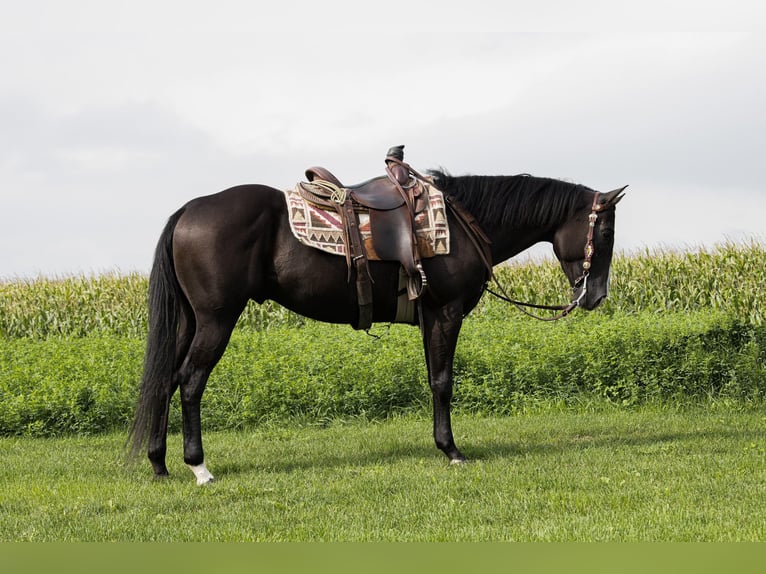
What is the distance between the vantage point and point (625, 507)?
542 centimetres

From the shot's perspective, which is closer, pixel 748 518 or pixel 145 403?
pixel 748 518

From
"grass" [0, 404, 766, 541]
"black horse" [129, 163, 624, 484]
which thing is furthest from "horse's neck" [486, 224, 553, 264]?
"grass" [0, 404, 766, 541]

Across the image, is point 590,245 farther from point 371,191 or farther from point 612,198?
point 371,191

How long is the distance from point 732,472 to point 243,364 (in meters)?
5.85

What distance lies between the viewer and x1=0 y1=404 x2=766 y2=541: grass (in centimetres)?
502

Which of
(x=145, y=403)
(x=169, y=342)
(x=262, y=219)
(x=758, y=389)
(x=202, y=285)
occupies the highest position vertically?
(x=262, y=219)

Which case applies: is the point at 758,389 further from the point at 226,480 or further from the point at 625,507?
the point at 226,480

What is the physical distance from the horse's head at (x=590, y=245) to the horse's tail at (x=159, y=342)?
326 centimetres

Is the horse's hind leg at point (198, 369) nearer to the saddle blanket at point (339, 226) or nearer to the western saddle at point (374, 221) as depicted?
the saddle blanket at point (339, 226)

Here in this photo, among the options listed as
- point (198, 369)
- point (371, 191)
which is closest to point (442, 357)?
point (371, 191)

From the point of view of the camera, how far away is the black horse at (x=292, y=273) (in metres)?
6.35

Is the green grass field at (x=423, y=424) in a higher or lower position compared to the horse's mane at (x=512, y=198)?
lower

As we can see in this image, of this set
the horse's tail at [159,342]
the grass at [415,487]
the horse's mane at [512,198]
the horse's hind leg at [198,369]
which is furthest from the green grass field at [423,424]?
the horse's mane at [512,198]

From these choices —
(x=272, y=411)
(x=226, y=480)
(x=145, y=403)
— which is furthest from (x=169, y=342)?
(x=272, y=411)
